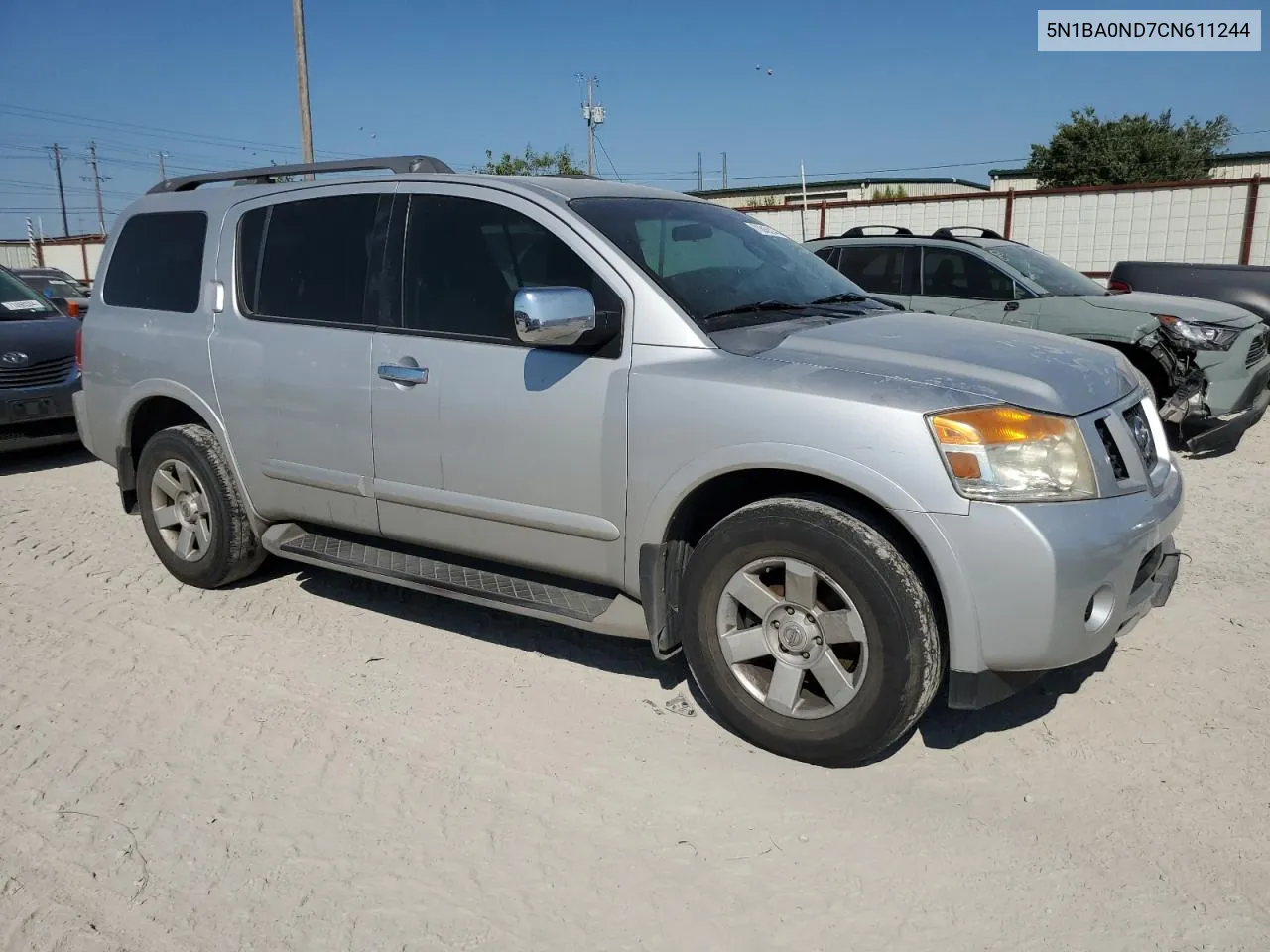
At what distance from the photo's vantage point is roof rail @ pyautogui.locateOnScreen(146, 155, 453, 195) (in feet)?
14.3

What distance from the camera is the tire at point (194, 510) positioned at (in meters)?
4.72

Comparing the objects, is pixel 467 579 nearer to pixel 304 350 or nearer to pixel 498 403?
pixel 498 403

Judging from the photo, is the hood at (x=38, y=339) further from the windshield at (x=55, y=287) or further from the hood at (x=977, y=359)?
the windshield at (x=55, y=287)

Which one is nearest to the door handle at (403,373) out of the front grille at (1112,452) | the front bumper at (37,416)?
the front grille at (1112,452)

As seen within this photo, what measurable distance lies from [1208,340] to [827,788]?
5838 mm

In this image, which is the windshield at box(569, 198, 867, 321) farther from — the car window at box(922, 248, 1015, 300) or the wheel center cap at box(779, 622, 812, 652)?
the car window at box(922, 248, 1015, 300)

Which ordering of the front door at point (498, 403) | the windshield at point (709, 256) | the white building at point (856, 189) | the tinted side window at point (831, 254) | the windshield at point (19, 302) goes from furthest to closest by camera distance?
the white building at point (856, 189) → the tinted side window at point (831, 254) → the windshield at point (19, 302) → the windshield at point (709, 256) → the front door at point (498, 403)

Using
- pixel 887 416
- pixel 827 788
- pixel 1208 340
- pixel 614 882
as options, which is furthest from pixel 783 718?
pixel 1208 340

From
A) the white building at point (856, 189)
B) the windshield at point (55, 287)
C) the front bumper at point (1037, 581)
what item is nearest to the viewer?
the front bumper at point (1037, 581)

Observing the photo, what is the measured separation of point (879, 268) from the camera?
29.2ft

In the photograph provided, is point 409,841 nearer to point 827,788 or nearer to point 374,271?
point 827,788

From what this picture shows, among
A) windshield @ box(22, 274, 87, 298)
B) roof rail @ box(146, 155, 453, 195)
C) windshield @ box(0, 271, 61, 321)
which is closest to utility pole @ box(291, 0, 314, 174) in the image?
windshield @ box(22, 274, 87, 298)

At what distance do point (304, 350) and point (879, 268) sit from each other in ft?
19.7

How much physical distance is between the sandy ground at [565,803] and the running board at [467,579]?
1.16 ft
